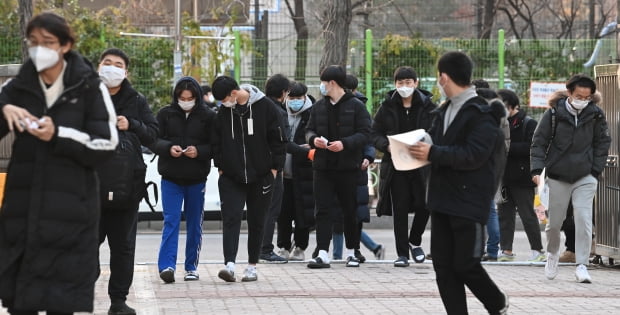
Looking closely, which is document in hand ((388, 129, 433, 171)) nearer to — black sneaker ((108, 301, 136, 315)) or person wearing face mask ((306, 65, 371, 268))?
black sneaker ((108, 301, 136, 315))

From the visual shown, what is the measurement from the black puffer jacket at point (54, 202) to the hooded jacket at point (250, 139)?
471 cm

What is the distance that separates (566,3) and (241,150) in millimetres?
34775

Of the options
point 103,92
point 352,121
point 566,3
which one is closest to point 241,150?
point 352,121

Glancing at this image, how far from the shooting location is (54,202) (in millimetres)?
5961

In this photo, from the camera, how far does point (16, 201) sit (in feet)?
19.6

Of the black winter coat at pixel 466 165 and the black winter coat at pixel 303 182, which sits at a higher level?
the black winter coat at pixel 466 165

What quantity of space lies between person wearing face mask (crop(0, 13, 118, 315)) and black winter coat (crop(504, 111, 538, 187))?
320 inches

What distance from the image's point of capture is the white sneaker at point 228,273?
10945mm

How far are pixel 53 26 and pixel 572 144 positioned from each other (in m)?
6.29

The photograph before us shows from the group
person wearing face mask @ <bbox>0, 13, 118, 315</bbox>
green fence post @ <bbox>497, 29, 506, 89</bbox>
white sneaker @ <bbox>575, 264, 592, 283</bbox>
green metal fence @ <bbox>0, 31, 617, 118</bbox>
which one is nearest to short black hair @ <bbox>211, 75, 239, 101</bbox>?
white sneaker @ <bbox>575, 264, 592, 283</bbox>

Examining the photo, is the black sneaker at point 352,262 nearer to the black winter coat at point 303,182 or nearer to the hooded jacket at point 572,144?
the black winter coat at point 303,182

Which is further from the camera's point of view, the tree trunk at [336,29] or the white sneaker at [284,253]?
the tree trunk at [336,29]

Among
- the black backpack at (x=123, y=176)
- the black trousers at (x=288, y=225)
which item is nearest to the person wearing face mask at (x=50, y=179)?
the black backpack at (x=123, y=176)

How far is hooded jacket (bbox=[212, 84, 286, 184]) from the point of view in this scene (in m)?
10.9
